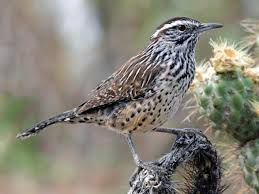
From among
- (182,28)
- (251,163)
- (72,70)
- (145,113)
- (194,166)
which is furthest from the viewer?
(72,70)

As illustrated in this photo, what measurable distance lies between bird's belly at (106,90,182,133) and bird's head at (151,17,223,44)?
0.35m

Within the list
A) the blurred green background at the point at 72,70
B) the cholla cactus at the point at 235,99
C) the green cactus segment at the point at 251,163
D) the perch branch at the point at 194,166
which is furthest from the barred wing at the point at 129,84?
the blurred green background at the point at 72,70

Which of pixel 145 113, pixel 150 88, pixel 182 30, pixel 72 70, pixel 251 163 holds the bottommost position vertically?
pixel 72 70

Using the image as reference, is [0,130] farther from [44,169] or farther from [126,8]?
[126,8]

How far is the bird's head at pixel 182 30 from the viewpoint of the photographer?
4.33 metres

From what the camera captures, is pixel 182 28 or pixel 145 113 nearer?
pixel 145 113

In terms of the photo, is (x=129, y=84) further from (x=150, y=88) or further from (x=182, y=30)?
(x=182, y=30)

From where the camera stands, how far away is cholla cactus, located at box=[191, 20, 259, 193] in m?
3.74

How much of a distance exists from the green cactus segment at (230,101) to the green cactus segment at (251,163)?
0.07 metres

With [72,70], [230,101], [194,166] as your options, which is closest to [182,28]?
[230,101]

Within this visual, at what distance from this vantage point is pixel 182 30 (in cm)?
436

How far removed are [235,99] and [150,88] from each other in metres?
0.63

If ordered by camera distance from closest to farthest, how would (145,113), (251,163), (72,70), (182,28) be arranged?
1. (251,163)
2. (145,113)
3. (182,28)
4. (72,70)

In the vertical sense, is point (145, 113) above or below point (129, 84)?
below
